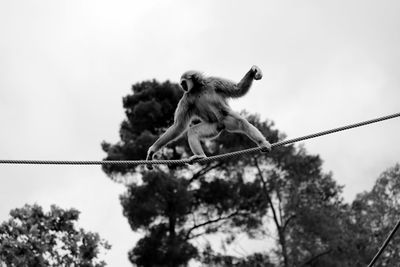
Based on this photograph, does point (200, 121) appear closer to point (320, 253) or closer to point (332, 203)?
point (320, 253)

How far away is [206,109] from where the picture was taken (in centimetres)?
718

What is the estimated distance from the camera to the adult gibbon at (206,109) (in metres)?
7.00

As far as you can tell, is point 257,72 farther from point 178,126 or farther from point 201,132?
point 178,126

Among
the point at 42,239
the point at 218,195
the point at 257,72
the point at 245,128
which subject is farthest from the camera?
the point at 218,195

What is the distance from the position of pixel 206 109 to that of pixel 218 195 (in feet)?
45.8

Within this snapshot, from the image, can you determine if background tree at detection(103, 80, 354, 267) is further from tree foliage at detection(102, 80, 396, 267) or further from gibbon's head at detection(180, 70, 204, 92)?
gibbon's head at detection(180, 70, 204, 92)

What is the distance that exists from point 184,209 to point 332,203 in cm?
562

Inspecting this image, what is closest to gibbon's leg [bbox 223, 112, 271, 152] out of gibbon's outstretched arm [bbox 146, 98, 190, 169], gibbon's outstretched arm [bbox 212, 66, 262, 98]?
gibbon's outstretched arm [bbox 212, 66, 262, 98]

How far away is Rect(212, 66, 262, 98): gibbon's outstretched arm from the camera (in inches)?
270

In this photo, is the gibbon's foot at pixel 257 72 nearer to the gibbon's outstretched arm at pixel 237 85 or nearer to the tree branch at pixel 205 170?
the gibbon's outstretched arm at pixel 237 85

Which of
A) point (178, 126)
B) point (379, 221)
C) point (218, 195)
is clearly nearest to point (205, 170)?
point (218, 195)

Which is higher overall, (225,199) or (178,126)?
(225,199)

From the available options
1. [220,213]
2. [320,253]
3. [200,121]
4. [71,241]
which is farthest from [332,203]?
[200,121]

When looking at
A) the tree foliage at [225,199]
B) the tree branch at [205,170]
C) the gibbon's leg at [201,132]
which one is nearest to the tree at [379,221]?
the tree foliage at [225,199]
